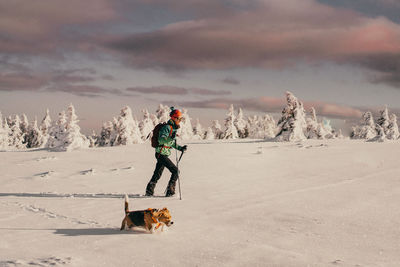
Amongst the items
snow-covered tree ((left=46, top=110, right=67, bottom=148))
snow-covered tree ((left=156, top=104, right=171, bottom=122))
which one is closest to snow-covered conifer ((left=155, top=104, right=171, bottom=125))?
snow-covered tree ((left=156, top=104, right=171, bottom=122))

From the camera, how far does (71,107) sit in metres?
50.5

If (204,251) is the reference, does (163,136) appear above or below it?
above

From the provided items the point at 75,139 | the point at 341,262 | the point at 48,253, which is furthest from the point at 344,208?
the point at 75,139

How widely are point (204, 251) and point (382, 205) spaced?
4.57 m

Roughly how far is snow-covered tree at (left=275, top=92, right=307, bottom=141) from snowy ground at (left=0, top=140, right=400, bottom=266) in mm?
14971

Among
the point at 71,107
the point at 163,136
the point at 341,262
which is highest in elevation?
the point at 71,107

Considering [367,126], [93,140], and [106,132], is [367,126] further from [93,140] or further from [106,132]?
[93,140]

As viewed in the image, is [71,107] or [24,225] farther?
[71,107]

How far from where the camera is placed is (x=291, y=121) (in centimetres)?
3095

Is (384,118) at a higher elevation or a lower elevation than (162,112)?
lower

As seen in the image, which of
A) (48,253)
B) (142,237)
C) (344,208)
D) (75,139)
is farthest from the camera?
(75,139)

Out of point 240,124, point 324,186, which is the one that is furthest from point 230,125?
point 324,186

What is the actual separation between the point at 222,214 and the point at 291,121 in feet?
83.0

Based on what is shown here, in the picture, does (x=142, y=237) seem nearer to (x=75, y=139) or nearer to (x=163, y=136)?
(x=163, y=136)
